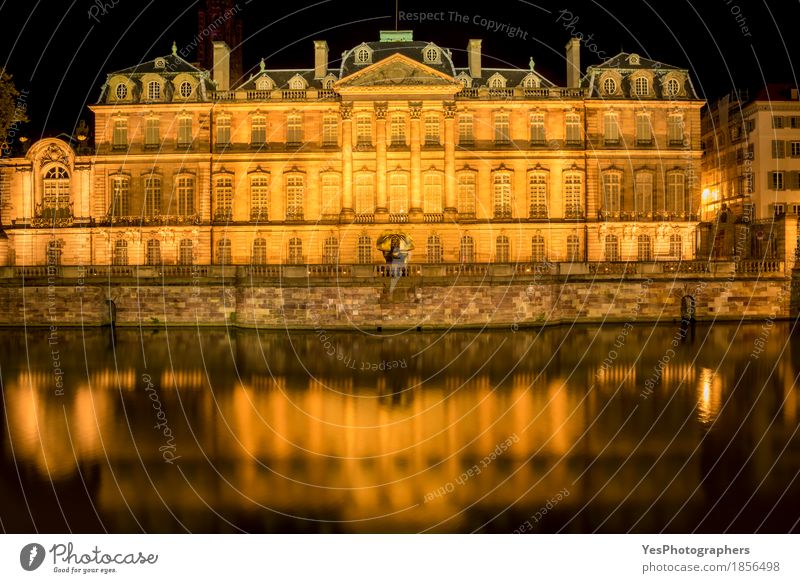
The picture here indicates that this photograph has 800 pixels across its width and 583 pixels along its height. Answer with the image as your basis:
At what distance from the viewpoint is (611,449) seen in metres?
16.6

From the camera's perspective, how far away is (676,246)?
166ft

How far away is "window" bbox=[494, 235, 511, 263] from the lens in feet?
166

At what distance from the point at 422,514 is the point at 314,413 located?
321 inches

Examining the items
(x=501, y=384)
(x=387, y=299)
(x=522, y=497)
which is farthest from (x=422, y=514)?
(x=387, y=299)

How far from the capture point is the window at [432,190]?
5047 cm

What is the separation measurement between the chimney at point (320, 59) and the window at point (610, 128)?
745 inches

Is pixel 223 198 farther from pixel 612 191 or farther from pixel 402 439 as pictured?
pixel 402 439

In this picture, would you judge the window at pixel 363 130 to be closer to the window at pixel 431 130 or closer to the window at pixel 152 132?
the window at pixel 431 130

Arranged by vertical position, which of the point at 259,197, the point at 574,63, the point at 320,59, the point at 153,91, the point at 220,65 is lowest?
the point at 259,197

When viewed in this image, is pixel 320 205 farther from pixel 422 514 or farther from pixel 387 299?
pixel 422 514

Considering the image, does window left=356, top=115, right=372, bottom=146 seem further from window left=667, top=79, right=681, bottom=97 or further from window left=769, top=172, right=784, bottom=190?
window left=769, top=172, right=784, bottom=190

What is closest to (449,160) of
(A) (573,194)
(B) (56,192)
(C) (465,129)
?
(C) (465,129)

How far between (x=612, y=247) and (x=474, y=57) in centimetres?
1575
